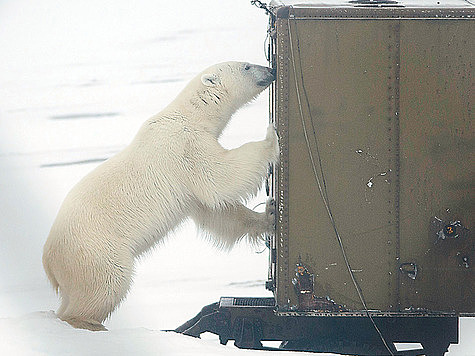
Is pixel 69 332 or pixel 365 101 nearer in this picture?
pixel 69 332

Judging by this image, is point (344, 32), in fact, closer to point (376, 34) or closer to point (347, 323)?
point (376, 34)

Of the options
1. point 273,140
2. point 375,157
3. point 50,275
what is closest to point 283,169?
point 273,140

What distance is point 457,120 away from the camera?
375 cm

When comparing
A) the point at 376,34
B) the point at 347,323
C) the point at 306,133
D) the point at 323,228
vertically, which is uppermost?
the point at 376,34

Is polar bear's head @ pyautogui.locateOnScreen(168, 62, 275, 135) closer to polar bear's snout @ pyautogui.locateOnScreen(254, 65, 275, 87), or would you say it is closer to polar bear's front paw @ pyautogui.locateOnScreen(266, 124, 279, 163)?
polar bear's snout @ pyautogui.locateOnScreen(254, 65, 275, 87)

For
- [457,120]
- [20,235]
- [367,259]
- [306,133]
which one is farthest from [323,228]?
[20,235]

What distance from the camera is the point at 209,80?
4074 mm

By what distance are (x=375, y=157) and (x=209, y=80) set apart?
117cm

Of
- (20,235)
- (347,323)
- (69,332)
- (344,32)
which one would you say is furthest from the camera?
(20,235)

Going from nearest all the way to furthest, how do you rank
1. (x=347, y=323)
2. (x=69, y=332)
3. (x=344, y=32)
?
1. (x=69, y=332)
2. (x=344, y=32)
3. (x=347, y=323)

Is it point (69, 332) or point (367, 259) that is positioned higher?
point (367, 259)

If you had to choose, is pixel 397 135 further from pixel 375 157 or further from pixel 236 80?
pixel 236 80

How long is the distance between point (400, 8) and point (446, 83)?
518 mm

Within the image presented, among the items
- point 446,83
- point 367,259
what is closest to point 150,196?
point 367,259
